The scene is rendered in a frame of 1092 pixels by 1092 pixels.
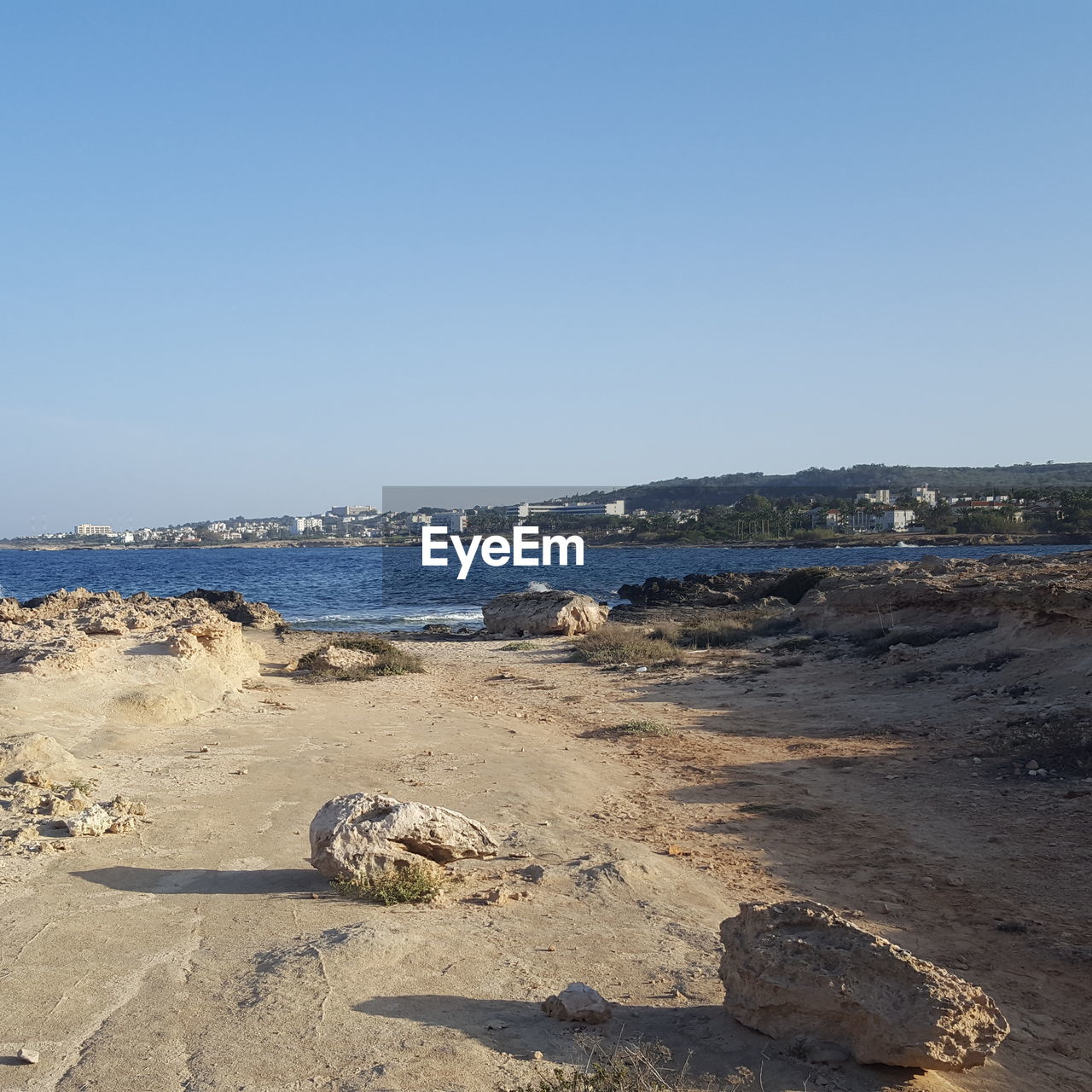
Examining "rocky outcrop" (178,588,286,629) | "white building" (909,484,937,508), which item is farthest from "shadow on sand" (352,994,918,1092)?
"white building" (909,484,937,508)

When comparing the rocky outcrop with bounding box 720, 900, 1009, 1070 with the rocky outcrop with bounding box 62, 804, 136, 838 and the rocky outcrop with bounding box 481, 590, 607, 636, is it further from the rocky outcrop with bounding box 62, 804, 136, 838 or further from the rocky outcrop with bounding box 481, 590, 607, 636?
the rocky outcrop with bounding box 481, 590, 607, 636

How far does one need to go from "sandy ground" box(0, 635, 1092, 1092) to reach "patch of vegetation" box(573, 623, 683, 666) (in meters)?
7.64

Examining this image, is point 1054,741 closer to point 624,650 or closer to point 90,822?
point 90,822

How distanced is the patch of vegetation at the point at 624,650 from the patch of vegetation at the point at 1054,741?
372 inches

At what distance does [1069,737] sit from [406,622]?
28314mm

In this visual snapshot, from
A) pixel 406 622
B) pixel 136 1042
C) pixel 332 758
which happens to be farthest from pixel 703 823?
pixel 406 622

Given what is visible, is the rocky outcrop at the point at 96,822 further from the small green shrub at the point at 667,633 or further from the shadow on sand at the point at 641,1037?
the small green shrub at the point at 667,633

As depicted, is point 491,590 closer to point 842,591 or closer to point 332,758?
point 842,591

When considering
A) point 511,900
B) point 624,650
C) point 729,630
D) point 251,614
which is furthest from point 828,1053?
point 251,614

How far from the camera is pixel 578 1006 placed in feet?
15.1

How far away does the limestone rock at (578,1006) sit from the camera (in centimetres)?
460

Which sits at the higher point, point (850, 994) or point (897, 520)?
point (897, 520)

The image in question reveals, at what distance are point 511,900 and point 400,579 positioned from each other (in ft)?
201

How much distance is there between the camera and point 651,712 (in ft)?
51.5
